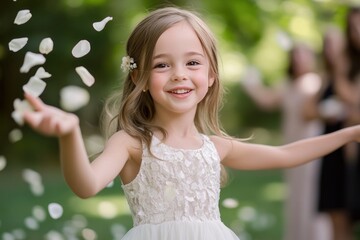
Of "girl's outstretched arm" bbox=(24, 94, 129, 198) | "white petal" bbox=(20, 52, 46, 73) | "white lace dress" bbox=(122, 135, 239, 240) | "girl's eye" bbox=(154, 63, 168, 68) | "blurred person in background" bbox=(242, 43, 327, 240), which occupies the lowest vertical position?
"blurred person in background" bbox=(242, 43, 327, 240)

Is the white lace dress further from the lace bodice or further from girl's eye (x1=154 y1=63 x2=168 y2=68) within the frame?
girl's eye (x1=154 y1=63 x2=168 y2=68)

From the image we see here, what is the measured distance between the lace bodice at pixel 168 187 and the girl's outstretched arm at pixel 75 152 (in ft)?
0.40

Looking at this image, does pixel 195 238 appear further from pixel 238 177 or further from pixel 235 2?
pixel 238 177

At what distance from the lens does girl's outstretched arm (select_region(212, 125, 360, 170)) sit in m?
3.71

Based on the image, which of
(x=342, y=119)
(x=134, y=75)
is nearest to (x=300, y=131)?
(x=342, y=119)

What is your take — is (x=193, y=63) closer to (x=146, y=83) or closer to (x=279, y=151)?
(x=146, y=83)

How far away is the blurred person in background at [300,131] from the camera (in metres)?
8.19

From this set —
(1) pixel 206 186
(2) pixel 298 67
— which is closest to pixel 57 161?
(2) pixel 298 67

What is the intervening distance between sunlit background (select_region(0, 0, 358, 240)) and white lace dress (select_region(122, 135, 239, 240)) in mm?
2780

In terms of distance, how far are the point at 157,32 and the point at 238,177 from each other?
14.9 meters

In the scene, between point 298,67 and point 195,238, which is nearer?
point 195,238

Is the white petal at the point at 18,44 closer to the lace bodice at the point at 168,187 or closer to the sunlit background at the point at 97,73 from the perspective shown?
the lace bodice at the point at 168,187

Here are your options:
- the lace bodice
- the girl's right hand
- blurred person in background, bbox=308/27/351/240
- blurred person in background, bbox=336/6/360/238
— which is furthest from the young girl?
blurred person in background, bbox=308/27/351/240

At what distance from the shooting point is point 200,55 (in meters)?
3.51
